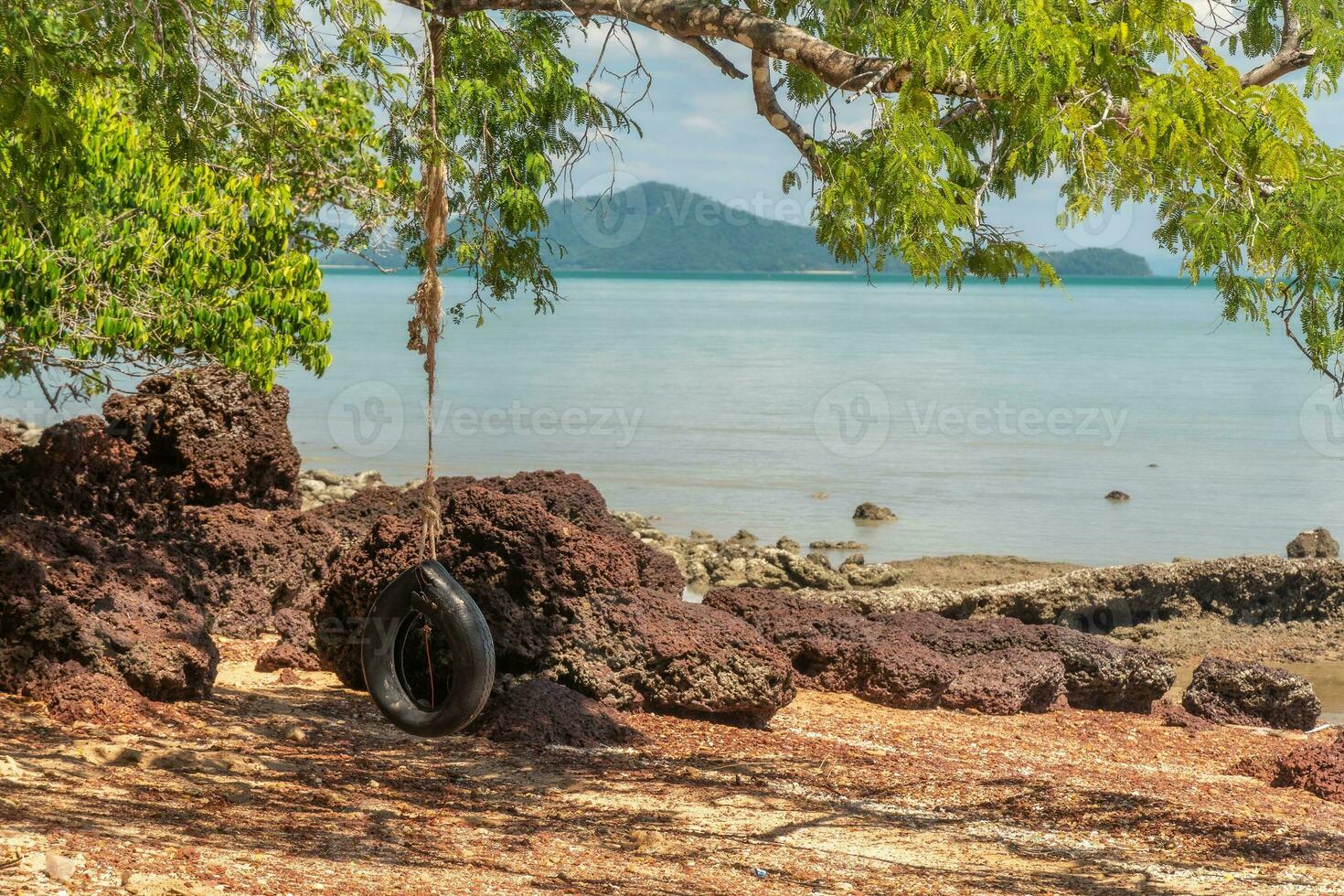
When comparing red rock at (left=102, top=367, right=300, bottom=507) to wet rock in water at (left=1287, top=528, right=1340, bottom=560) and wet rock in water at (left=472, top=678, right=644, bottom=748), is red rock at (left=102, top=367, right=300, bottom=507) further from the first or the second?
wet rock in water at (left=1287, top=528, right=1340, bottom=560)

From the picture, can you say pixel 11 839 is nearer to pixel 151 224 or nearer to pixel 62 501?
pixel 62 501

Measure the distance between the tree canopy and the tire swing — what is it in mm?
452

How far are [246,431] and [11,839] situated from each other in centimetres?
549

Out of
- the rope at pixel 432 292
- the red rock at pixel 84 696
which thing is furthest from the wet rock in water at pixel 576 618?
the red rock at pixel 84 696

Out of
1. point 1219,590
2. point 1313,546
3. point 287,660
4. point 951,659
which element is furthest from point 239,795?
point 1313,546

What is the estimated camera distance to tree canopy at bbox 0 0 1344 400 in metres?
5.26

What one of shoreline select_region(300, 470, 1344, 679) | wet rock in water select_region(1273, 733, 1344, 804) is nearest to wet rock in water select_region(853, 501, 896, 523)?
shoreline select_region(300, 470, 1344, 679)

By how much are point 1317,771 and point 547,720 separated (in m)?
4.19

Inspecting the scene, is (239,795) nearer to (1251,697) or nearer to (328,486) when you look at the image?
(1251,697)

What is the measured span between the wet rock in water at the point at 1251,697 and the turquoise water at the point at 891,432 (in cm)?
336

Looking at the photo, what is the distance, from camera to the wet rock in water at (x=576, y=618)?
7.43m

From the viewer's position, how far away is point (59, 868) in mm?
4324

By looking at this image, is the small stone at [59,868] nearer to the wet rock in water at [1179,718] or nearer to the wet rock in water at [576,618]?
the wet rock in water at [576,618]

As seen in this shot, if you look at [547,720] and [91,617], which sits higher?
[91,617]
